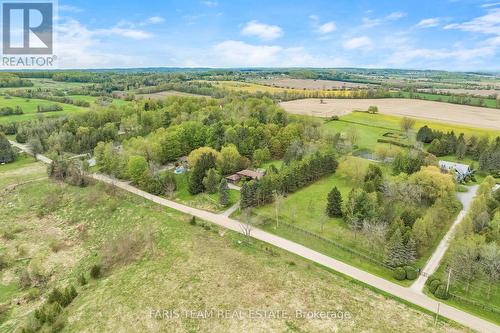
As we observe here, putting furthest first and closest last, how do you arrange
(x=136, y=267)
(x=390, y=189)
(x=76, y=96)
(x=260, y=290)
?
(x=76, y=96) → (x=390, y=189) → (x=136, y=267) → (x=260, y=290)

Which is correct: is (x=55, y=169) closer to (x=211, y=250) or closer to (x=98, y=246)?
(x=98, y=246)

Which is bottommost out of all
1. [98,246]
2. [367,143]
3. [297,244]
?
[98,246]

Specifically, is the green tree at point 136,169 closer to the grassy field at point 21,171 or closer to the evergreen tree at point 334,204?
the grassy field at point 21,171

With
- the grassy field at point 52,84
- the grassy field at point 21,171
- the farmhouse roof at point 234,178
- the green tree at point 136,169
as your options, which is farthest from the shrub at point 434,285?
the grassy field at point 52,84

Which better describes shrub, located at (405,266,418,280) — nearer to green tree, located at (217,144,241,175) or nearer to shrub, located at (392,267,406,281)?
shrub, located at (392,267,406,281)

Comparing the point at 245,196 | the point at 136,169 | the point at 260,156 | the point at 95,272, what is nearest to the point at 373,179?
the point at 245,196

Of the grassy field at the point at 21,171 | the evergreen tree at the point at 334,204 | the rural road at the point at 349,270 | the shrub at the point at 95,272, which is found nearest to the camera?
the rural road at the point at 349,270

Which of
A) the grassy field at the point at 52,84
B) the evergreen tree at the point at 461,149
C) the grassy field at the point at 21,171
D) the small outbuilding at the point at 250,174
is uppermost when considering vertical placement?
the grassy field at the point at 52,84

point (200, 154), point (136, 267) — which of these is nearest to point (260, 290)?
point (136, 267)
